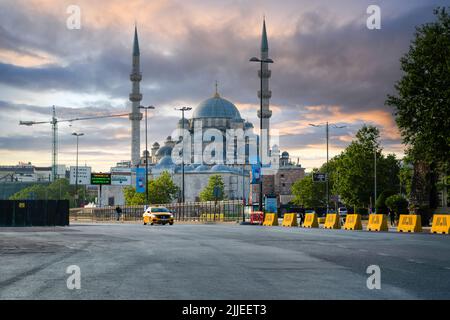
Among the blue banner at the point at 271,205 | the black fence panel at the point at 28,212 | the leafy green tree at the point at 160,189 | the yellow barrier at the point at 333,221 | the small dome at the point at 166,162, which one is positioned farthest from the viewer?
the small dome at the point at 166,162

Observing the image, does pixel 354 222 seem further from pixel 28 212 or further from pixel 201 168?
pixel 201 168

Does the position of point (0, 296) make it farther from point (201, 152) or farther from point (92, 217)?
point (201, 152)

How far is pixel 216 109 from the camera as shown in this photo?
18962 centimetres

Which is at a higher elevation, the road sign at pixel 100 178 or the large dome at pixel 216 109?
the large dome at pixel 216 109

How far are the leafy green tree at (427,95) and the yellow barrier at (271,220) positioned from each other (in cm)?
1703

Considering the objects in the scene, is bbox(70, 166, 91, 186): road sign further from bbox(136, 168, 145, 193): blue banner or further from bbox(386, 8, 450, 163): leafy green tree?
bbox(386, 8, 450, 163): leafy green tree

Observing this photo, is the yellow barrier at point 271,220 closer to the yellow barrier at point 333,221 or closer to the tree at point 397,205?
the yellow barrier at point 333,221

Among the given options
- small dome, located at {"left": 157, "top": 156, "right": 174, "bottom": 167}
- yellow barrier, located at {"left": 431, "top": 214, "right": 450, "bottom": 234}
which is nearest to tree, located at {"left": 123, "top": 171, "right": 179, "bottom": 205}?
small dome, located at {"left": 157, "top": 156, "right": 174, "bottom": 167}

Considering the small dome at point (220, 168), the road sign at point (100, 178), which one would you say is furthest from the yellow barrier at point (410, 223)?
the small dome at point (220, 168)

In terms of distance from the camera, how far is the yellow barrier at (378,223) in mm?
40031

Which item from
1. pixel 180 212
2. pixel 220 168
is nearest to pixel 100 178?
pixel 180 212

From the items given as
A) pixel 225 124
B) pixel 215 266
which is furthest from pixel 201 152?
pixel 215 266

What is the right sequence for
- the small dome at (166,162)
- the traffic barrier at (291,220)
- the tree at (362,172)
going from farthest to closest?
1. the small dome at (166,162)
2. the tree at (362,172)
3. the traffic barrier at (291,220)

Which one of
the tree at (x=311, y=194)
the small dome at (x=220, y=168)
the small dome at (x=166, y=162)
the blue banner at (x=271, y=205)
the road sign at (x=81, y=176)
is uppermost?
the small dome at (x=166, y=162)
